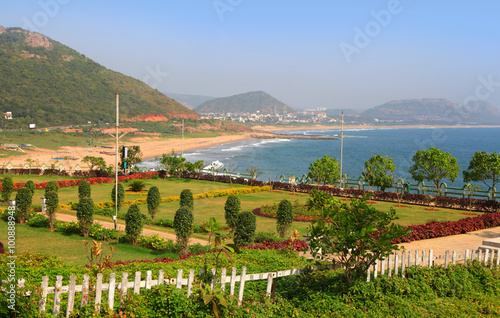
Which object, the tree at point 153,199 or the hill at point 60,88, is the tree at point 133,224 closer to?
the tree at point 153,199

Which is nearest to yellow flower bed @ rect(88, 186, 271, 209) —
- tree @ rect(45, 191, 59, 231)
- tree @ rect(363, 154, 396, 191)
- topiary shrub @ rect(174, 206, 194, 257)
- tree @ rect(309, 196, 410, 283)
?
tree @ rect(45, 191, 59, 231)

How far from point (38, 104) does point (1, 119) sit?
1155 centimetres

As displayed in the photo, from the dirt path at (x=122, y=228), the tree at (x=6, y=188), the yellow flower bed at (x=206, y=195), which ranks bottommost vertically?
the yellow flower bed at (x=206, y=195)

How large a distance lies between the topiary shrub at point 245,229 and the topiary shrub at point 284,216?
2.50 metres

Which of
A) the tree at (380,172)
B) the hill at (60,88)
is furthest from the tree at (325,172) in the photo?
the hill at (60,88)

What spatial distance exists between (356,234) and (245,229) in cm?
622

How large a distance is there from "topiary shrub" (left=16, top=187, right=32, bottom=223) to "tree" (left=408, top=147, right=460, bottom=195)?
22404 millimetres

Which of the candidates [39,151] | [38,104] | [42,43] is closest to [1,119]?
[38,104]

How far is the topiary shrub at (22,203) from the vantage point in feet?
51.0

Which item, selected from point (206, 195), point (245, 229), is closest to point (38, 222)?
point (245, 229)

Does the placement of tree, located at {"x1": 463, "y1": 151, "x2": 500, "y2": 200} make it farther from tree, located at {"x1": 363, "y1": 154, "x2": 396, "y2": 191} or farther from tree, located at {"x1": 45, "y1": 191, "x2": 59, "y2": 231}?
tree, located at {"x1": 45, "y1": 191, "x2": 59, "y2": 231}

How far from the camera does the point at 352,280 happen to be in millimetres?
7434

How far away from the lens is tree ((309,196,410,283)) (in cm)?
686

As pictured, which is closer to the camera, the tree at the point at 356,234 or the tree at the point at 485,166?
the tree at the point at 356,234
